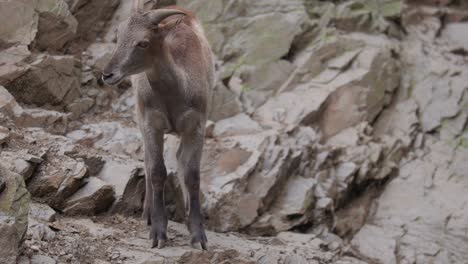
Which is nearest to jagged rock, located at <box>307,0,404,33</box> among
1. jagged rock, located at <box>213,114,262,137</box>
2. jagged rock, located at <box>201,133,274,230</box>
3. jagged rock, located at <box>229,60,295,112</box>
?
jagged rock, located at <box>229,60,295,112</box>

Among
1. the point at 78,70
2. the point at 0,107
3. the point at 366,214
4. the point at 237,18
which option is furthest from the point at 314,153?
the point at 0,107

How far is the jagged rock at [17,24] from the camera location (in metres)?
8.56

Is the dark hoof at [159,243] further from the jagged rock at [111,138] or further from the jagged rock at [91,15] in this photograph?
the jagged rock at [91,15]

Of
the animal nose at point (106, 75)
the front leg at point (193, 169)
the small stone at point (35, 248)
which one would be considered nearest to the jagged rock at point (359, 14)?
the front leg at point (193, 169)

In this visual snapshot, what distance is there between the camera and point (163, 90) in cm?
649

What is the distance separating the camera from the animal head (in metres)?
5.88

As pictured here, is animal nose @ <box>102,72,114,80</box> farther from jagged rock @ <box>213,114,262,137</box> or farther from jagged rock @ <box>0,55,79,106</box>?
jagged rock @ <box>213,114,262,137</box>

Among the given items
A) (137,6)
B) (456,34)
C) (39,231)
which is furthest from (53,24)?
(456,34)

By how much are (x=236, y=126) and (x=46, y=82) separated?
9.58ft

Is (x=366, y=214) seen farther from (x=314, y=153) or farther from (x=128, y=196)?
(x=128, y=196)

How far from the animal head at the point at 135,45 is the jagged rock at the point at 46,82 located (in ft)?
9.26

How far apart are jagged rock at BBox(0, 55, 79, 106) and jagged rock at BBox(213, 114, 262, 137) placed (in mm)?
2231

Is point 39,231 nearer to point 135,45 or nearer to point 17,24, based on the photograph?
point 135,45

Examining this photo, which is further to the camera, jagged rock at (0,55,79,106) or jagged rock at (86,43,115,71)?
jagged rock at (86,43,115,71)
